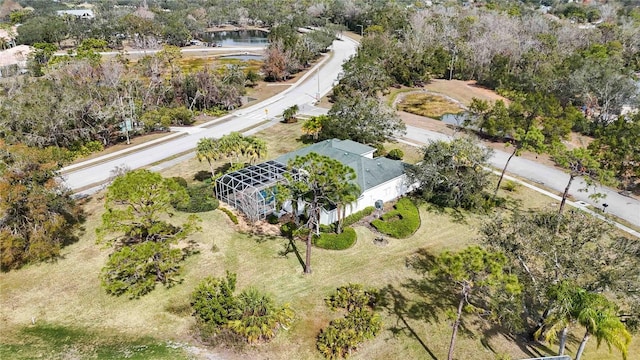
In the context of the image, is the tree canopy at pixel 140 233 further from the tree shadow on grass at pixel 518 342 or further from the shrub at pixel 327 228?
the tree shadow on grass at pixel 518 342

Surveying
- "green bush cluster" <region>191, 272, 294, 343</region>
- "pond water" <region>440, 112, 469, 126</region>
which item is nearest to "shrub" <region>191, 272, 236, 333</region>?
"green bush cluster" <region>191, 272, 294, 343</region>

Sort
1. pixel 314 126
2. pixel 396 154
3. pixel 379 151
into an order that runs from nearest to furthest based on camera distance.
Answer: pixel 396 154, pixel 379 151, pixel 314 126

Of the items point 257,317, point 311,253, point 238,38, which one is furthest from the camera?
point 238,38

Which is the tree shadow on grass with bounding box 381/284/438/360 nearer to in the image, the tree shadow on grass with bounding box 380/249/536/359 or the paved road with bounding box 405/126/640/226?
the tree shadow on grass with bounding box 380/249/536/359

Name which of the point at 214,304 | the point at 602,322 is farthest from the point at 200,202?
the point at 602,322

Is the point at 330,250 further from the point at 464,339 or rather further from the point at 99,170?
the point at 99,170

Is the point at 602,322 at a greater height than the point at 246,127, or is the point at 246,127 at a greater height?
the point at 602,322

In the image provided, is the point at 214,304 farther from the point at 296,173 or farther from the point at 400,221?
the point at 400,221
